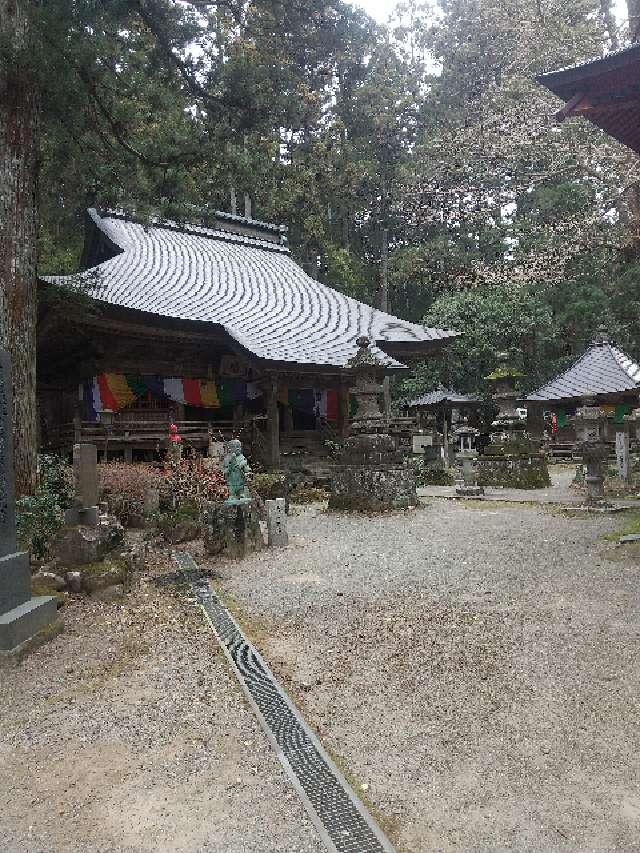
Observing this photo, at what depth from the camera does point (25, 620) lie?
13.4ft

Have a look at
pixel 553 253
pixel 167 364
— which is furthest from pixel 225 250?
pixel 553 253

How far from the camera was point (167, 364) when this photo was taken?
1501 cm

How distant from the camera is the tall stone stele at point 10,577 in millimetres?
3947

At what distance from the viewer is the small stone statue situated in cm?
721

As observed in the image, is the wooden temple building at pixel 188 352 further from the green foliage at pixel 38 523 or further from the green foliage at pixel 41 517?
the green foliage at pixel 38 523

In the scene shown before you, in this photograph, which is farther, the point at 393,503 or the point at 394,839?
the point at 393,503

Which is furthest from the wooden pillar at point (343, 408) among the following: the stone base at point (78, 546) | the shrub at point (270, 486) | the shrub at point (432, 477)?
the stone base at point (78, 546)

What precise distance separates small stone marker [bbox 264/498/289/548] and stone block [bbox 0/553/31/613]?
11.6 feet

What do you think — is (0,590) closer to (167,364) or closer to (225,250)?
(167,364)

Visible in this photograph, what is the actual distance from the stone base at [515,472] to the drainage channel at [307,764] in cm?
1113

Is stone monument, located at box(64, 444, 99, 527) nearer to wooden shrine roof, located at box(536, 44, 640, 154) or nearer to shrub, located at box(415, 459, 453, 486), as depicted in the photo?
wooden shrine roof, located at box(536, 44, 640, 154)

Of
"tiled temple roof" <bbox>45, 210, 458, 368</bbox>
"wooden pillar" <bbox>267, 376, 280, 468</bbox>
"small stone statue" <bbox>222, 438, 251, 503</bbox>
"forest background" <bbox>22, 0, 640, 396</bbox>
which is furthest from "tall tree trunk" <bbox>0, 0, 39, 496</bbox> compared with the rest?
"wooden pillar" <bbox>267, 376, 280, 468</bbox>

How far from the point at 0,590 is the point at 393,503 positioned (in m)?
7.50

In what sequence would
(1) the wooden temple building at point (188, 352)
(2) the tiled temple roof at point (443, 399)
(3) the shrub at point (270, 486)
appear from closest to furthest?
1. (3) the shrub at point (270, 486)
2. (1) the wooden temple building at point (188, 352)
3. (2) the tiled temple roof at point (443, 399)
